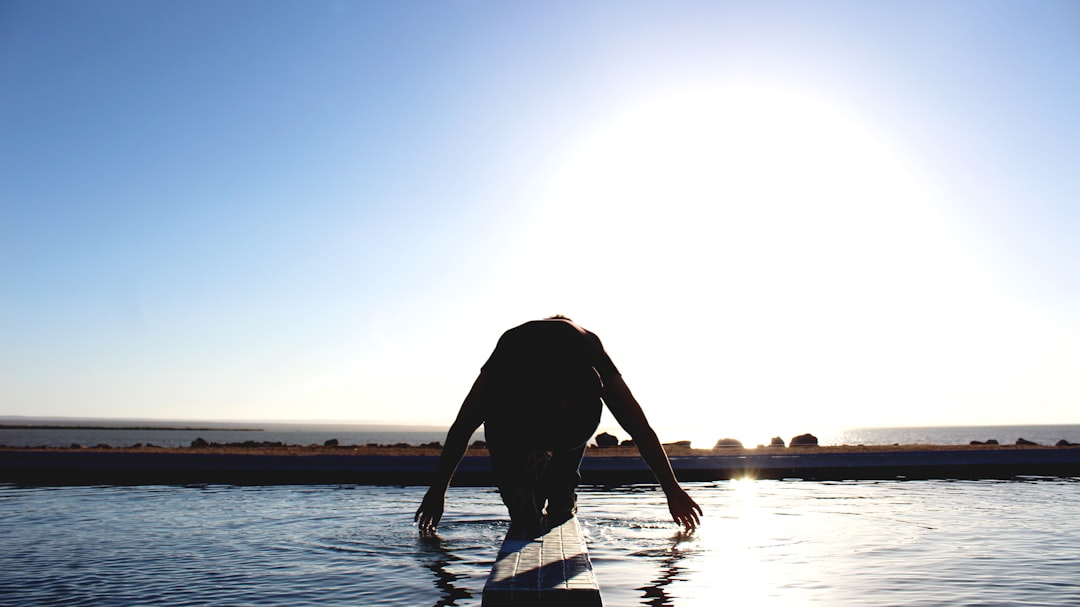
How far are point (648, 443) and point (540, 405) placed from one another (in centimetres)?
97

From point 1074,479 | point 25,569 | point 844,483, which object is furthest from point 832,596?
point 1074,479

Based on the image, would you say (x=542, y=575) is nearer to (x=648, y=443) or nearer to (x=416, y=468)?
(x=648, y=443)

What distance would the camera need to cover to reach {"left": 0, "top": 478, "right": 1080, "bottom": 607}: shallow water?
6797 millimetres

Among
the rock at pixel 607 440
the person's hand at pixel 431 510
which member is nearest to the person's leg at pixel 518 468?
the person's hand at pixel 431 510

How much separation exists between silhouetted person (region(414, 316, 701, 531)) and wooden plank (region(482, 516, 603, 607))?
81 centimetres

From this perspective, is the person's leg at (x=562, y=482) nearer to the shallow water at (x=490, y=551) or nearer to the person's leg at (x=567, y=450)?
the person's leg at (x=567, y=450)

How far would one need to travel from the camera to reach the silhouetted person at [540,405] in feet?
21.7

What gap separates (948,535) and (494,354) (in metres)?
7.32

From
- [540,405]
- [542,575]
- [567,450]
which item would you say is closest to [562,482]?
[567,450]

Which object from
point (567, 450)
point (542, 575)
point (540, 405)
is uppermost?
point (540, 405)

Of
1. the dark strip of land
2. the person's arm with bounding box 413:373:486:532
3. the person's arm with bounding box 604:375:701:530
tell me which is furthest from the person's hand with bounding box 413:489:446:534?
the dark strip of land

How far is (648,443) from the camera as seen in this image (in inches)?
258

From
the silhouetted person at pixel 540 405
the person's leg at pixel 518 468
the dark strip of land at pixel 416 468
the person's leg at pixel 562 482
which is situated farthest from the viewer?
the dark strip of land at pixel 416 468

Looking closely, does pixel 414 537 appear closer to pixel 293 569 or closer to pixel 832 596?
pixel 293 569
